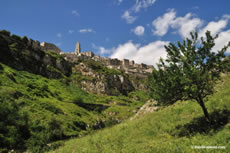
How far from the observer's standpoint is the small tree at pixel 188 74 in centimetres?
1166

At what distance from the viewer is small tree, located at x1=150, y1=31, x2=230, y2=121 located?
11.7m

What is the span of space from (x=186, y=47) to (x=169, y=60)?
1.95m

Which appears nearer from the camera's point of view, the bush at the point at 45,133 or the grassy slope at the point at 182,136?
the grassy slope at the point at 182,136

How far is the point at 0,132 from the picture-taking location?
28.9 m

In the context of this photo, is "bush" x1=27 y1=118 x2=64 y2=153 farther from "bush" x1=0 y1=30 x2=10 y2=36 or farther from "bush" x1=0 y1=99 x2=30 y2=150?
"bush" x1=0 y1=30 x2=10 y2=36

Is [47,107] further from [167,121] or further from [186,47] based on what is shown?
[186,47]

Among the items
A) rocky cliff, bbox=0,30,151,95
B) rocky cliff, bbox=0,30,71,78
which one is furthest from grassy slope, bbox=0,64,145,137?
rocky cliff, bbox=0,30,151,95

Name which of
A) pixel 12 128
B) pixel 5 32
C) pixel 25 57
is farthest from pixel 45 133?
pixel 5 32

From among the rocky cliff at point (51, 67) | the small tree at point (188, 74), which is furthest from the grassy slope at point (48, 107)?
the small tree at point (188, 74)

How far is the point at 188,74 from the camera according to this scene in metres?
11.6

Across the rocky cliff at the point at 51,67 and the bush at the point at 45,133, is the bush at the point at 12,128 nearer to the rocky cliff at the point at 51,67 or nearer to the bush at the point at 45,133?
the bush at the point at 45,133

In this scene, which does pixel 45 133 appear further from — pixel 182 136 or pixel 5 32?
pixel 5 32

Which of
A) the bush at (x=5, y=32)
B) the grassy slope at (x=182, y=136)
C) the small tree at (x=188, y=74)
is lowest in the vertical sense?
the grassy slope at (x=182, y=136)

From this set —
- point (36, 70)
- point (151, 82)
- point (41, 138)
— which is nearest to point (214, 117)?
point (151, 82)
